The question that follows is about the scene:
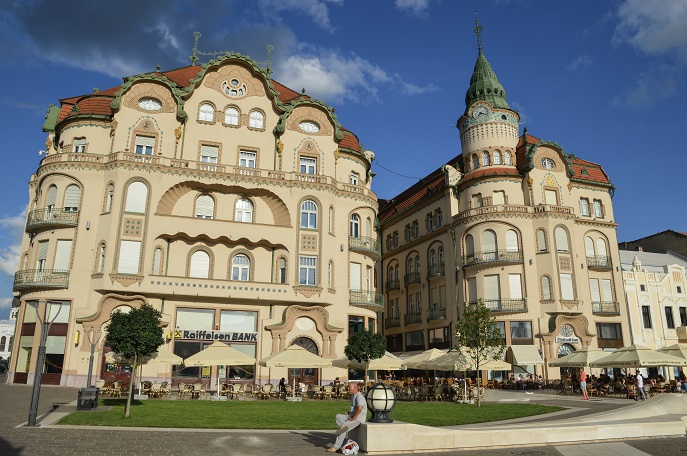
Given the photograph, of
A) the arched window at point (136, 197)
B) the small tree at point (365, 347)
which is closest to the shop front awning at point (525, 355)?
the small tree at point (365, 347)

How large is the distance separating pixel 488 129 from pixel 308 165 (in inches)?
688

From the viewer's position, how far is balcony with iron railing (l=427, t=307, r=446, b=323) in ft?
156

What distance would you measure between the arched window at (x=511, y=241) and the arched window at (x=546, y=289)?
324cm

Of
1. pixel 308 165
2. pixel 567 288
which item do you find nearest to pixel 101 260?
pixel 308 165

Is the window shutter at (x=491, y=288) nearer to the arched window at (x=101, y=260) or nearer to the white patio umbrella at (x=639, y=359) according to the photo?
the white patio umbrella at (x=639, y=359)

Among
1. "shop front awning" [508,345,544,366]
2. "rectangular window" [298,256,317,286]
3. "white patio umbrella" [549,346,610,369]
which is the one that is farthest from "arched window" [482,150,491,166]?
"rectangular window" [298,256,317,286]

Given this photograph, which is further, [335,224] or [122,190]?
[335,224]

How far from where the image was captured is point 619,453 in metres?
12.6

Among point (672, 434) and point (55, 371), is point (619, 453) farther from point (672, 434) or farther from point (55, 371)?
point (55, 371)

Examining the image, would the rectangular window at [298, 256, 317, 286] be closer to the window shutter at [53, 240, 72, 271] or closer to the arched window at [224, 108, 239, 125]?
the arched window at [224, 108, 239, 125]

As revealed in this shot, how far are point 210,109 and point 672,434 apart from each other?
3379 centimetres

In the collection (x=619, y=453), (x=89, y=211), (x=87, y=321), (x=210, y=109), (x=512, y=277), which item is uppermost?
(x=210, y=109)

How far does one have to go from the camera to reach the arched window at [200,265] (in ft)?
119

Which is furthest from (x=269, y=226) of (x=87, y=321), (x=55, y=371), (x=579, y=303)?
(x=579, y=303)
